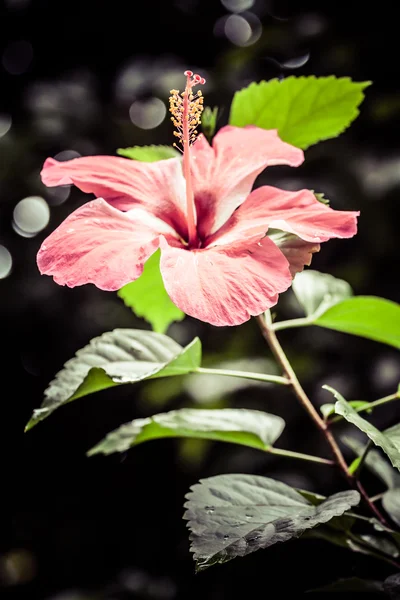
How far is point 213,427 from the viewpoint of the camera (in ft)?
2.10

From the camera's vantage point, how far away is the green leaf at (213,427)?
2.10ft

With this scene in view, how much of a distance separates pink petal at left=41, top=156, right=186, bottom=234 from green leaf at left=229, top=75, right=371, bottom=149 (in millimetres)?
118

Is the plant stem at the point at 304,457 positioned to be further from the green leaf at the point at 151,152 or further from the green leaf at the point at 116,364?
the green leaf at the point at 151,152

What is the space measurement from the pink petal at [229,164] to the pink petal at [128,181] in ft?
0.07

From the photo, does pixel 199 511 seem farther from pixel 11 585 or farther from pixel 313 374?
pixel 11 585

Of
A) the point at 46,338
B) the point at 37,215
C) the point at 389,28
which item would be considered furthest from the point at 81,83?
the point at 389,28

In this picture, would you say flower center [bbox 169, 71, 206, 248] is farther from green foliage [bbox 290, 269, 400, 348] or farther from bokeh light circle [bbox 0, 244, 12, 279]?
bokeh light circle [bbox 0, 244, 12, 279]

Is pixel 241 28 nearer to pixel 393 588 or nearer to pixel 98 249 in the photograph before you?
pixel 98 249

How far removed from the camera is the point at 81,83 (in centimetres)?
168

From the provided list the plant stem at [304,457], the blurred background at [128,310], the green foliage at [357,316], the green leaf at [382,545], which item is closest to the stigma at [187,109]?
the green foliage at [357,316]

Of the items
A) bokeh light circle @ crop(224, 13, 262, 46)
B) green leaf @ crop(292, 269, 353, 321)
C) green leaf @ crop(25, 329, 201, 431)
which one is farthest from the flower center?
bokeh light circle @ crop(224, 13, 262, 46)

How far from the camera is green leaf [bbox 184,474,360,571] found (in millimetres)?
438

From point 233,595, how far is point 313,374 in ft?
1.58

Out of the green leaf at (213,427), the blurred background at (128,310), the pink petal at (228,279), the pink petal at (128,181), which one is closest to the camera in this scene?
the pink petal at (228,279)
